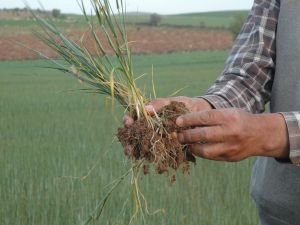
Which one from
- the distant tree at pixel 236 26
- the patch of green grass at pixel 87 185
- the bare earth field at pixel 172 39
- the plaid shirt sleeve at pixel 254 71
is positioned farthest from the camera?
the distant tree at pixel 236 26

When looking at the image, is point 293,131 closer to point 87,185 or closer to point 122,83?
point 122,83

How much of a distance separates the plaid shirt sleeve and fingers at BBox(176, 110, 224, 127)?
0.96ft

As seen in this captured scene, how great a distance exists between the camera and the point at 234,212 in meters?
3.86

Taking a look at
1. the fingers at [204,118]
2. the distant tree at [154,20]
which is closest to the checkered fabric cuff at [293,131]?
the fingers at [204,118]

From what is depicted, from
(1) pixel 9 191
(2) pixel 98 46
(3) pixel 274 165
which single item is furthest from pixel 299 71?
(1) pixel 9 191

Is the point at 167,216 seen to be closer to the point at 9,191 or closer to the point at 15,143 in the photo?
the point at 9,191

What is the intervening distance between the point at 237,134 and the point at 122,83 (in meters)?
0.42

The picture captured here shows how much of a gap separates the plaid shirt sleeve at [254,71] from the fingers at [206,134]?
1.04 feet

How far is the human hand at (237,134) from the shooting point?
1444 millimetres

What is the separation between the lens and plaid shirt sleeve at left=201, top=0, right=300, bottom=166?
185 cm

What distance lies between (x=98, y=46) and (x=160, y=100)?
202 mm

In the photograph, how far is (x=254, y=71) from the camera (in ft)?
6.13

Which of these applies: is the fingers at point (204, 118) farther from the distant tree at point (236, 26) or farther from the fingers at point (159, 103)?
the distant tree at point (236, 26)

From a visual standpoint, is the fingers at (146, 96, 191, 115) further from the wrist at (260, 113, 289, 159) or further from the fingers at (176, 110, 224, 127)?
the wrist at (260, 113, 289, 159)
